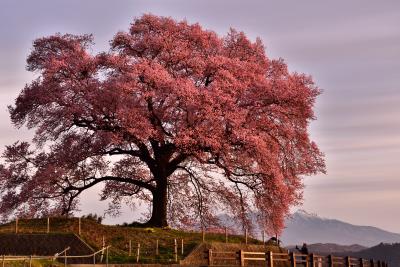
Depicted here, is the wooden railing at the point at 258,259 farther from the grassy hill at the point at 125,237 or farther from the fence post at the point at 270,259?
the grassy hill at the point at 125,237

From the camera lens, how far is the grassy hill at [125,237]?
1892 inches

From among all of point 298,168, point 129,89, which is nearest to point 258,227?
point 298,168

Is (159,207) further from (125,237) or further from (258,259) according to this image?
(258,259)

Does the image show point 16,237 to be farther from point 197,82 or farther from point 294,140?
point 294,140

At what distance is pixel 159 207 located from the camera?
2318 inches

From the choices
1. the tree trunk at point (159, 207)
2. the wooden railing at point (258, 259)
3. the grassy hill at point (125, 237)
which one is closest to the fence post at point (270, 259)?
the wooden railing at point (258, 259)

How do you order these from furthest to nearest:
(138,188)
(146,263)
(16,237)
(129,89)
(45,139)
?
(138,188)
(45,139)
(129,89)
(16,237)
(146,263)

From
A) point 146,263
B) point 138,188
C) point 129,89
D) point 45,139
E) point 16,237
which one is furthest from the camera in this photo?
point 138,188

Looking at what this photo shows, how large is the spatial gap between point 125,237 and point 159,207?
331 inches

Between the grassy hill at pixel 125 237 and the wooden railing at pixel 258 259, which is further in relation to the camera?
the grassy hill at pixel 125 237

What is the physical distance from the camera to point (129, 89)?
179 ft

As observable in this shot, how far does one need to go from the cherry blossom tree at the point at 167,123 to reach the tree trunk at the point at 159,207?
0.08 meters

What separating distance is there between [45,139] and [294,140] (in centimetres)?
2102

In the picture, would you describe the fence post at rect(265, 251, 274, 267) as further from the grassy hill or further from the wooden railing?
the grassy hill
